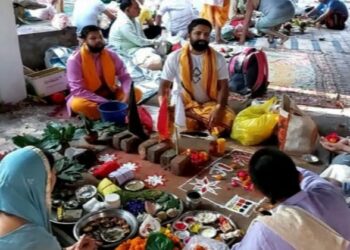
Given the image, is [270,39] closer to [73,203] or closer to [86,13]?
[86,13]

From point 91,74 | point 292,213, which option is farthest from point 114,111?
point 292,213

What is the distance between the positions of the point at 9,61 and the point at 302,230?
160 inches

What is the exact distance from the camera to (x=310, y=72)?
5.96m

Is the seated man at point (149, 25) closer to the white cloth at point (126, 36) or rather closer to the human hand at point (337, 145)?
the white cloth at point (126, 36)

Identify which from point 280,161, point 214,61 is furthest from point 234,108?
point 280,161

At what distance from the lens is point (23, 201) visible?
1861mm

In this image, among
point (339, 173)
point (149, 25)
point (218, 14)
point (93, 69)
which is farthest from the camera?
point (149, 25)

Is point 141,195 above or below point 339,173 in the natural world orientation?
below

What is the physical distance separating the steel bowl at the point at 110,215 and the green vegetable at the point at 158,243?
0.24 m

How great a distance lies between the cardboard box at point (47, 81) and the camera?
5066 mm

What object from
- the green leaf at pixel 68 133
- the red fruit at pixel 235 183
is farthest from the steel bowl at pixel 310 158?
the green leaf at pixel 68 133

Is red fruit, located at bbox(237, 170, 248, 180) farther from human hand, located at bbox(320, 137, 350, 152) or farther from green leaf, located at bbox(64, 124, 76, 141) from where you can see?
green leaf, located at bbox(64, 124, 76, 141)

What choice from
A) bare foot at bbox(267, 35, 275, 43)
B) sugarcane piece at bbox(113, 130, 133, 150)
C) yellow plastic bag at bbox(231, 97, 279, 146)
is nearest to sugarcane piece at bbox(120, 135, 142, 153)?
sugarcane piece at bbox(113, 130, 133, 150)

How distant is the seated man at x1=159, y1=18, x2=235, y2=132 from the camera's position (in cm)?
407
